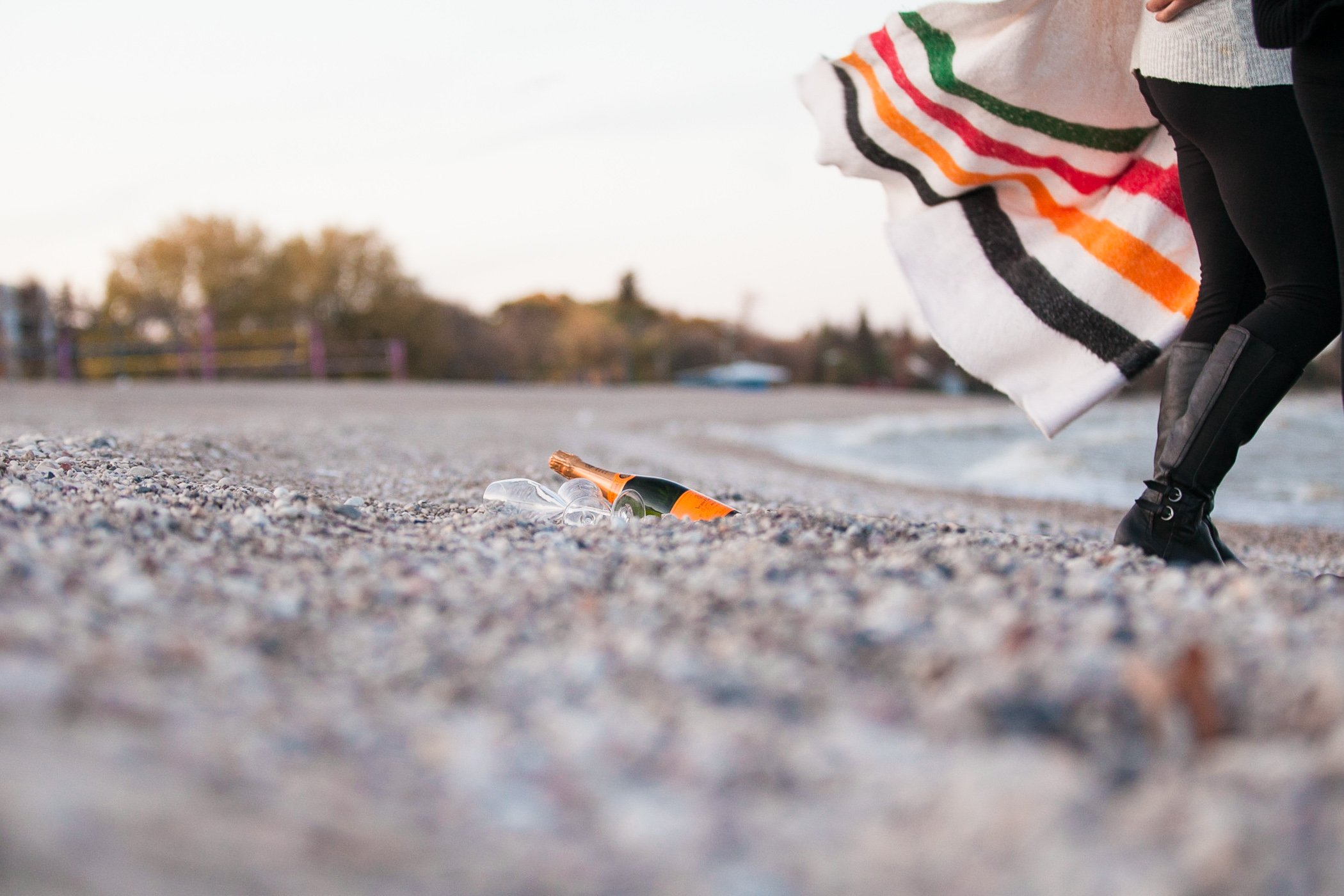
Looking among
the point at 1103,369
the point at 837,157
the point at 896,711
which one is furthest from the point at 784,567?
the point at 837,157

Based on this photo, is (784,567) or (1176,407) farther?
(1176,407)

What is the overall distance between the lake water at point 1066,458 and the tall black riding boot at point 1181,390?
152 inches

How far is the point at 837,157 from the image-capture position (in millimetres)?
2621

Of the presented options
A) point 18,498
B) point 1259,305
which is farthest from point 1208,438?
point 18,498

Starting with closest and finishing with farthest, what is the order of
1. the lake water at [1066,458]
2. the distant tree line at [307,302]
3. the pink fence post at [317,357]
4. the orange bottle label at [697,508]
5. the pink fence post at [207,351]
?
the orange bottle label at [697,508]
the lake water at [1066,458]
the pink fence post at [207,351]
the pink fence post at [317,357]
the distant tree line at [307,302]

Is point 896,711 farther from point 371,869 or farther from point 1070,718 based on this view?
point 371,869

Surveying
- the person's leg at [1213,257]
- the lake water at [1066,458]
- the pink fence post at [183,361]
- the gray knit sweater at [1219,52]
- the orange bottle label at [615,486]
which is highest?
the pink fence post at [183,361]

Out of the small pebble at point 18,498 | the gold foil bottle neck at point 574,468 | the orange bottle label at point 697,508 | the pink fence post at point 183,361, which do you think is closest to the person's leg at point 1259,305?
the orange bottle label at point 697,508

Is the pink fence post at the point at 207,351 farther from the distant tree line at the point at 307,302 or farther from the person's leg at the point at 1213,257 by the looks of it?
the person's leg at the point at 1213,257

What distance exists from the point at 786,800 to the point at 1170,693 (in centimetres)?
42

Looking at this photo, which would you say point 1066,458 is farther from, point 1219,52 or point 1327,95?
point 1327,95

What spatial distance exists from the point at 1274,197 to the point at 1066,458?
7.68 meters

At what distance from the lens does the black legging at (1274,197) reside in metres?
1.67

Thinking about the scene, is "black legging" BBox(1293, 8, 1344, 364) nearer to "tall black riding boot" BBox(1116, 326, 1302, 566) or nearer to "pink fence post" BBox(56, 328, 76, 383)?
"tall black riding boot" BBox(1116, 326, 1302, 566)
